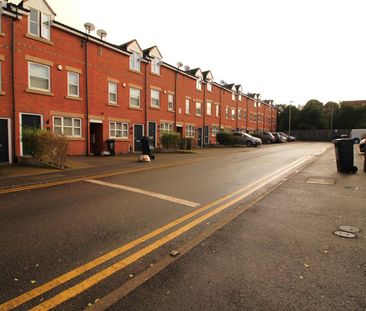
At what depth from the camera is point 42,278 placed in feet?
10.3

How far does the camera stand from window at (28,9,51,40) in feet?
53.6

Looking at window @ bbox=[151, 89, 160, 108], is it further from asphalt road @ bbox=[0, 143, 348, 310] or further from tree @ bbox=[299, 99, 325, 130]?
tree @ bbox=[299, 99, 325, 130]

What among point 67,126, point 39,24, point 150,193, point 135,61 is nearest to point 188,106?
point 135,61

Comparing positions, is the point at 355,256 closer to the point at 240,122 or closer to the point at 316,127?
the point at 240,122

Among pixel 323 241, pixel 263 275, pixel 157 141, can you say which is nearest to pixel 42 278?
pixel 263 275

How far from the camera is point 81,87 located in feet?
63.0

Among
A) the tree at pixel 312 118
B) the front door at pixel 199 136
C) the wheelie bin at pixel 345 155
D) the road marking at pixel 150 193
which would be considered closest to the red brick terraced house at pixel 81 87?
the front door at pixel 199 136

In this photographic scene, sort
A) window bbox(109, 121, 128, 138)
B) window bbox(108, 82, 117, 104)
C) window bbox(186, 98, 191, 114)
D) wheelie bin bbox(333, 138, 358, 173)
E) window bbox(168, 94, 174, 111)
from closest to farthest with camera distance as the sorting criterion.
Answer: wheelie bin bbox(333, 138, 358, 173) → window bbox(108, 82, 117, 104) → window bbox(109, 121, 128, 138) → window bbox(168, 94, 174, 111) → window bbox(186, 98, 191, 114)

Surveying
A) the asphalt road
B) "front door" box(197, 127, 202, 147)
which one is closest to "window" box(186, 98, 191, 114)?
"front door" box(197, 127, 202, 147)

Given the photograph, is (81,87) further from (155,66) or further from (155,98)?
(155,66)

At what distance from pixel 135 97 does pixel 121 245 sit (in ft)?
68.9

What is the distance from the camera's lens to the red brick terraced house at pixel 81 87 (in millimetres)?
15297

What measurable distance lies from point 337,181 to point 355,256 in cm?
655

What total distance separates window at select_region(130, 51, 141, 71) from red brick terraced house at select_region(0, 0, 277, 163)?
0.08 meters
